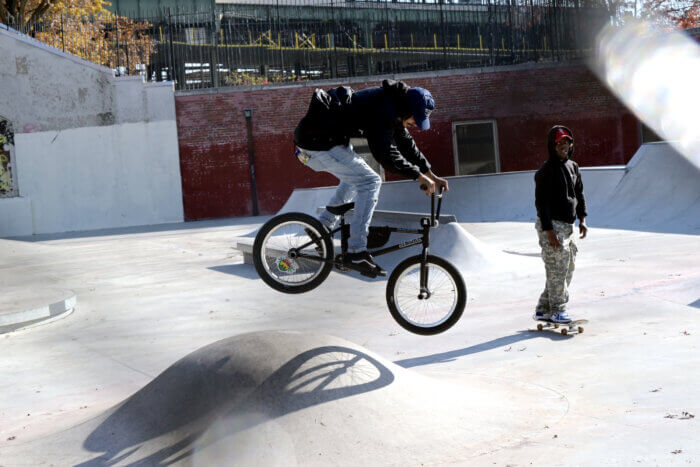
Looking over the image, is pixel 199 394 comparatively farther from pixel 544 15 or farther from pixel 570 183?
pixel 544 15

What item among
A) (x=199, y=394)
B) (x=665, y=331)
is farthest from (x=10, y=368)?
(x=665, y=331)

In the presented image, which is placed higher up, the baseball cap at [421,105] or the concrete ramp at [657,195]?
the baseball cap at [421,105]

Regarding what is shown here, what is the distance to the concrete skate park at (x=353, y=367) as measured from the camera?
493cm

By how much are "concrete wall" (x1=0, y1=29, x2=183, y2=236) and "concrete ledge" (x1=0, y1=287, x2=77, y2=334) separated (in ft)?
52.3

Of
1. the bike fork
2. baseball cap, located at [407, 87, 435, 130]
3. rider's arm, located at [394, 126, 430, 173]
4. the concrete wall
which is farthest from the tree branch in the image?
baseball cap, located at [407, 87, 435, 130]

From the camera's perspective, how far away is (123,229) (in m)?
26.5

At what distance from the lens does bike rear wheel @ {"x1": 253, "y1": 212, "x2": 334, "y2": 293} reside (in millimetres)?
6828

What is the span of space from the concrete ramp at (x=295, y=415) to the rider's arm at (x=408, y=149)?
1.65m

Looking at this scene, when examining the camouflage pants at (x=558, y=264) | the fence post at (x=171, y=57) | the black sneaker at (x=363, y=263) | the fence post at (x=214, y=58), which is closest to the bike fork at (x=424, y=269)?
the black sneaker at (x=363, y=263)

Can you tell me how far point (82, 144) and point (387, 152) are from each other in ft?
77.1

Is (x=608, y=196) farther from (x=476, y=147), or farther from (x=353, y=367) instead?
(x=353, y=367)

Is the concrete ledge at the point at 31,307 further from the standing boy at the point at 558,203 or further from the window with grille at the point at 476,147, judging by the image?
the window with grille at the point at 476,147

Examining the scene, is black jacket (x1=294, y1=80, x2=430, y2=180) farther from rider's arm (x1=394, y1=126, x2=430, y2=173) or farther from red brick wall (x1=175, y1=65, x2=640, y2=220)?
red brick wall (x1=175, y1=65, x2=640, y2=220)

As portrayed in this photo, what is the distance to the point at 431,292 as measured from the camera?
6695 millimetres
